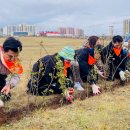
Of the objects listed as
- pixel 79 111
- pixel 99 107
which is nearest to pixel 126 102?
pixel 99 107

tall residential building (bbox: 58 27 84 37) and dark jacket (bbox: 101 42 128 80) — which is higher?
tall residential building (bbox: 58 27 84 37)

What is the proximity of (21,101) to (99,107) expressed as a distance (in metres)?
1.30

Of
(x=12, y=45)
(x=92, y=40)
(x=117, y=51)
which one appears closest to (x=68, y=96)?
(x=12, y=45)

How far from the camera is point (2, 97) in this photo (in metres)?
5.66

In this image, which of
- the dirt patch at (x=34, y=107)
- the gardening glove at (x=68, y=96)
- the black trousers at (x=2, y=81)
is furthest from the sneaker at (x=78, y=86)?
the black trousers at (x=2, y=81)

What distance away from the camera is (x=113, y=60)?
28.0ft

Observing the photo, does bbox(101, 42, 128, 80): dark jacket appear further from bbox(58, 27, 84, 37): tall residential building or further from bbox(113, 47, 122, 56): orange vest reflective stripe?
bbox(58, 27, 84, 37): tall residential building

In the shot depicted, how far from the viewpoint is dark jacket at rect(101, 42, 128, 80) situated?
330 inches

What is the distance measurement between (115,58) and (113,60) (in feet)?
0.22

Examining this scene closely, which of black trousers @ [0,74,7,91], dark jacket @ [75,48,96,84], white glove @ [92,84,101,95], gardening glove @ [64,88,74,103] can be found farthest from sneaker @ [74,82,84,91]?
black trousers @ [0,74,7,91]

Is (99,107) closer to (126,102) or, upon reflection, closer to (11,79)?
(126,102)

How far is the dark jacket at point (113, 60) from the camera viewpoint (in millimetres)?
8375

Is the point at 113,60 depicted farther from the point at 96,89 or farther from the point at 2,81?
the point at 2,81

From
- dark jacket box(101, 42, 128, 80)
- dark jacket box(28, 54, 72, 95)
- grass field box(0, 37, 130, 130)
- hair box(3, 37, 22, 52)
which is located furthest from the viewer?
dark jacket box(101, 42, 128, 80)
